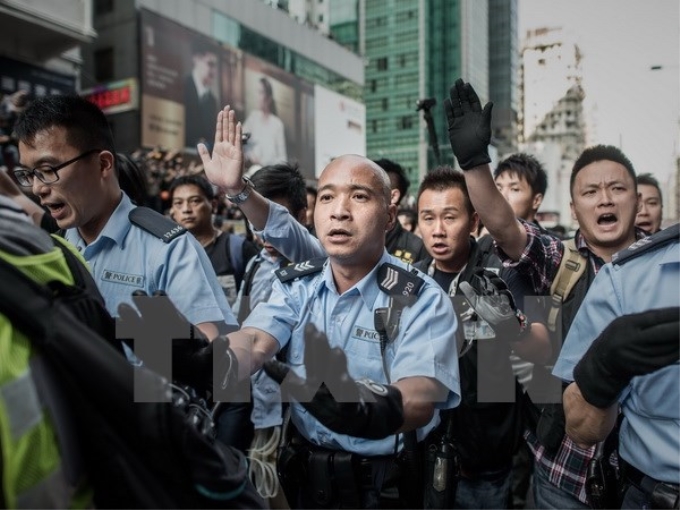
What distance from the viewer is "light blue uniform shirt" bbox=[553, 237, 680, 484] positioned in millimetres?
1459

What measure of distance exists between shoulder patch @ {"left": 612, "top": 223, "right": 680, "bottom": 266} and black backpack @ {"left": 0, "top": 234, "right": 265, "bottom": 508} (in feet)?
4.08

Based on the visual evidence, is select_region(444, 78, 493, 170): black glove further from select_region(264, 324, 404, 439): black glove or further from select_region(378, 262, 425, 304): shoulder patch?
select_region(264, 324, 404, 439): black glove

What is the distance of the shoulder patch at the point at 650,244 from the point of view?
1.50m

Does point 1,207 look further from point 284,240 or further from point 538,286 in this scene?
point 538,286

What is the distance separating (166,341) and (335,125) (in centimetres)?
2916

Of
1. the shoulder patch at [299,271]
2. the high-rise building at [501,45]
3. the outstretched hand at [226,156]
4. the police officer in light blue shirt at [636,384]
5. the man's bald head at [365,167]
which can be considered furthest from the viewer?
the high-rise building at [501,45]

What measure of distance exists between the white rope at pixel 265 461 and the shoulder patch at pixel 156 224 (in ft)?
4.98

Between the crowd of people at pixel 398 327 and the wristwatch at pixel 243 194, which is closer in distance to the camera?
the crowd of people at pixel 398 327

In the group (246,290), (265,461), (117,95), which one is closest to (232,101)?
(117,95)

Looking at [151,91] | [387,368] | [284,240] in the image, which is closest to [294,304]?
[387,368]

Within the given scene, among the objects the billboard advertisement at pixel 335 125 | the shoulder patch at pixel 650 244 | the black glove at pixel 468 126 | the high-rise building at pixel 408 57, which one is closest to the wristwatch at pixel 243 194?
the black glove at pixel 468 126

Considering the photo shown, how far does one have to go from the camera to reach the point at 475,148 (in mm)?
2123

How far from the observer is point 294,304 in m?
2.09

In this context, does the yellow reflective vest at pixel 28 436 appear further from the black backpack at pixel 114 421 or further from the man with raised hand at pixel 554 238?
the man with raised hand at pixel 554 238
